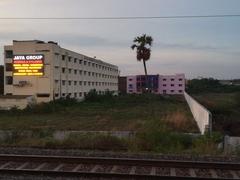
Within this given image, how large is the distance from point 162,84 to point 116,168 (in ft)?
421

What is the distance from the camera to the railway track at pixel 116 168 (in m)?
11.7

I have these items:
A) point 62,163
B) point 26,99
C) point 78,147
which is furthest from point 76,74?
point 62,163

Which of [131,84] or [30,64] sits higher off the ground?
[30,64]

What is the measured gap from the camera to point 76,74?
79.8m

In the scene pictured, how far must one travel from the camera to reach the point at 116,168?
12.9m

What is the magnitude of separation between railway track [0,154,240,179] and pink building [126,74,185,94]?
123 meters

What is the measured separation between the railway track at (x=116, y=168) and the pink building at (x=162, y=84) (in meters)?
123

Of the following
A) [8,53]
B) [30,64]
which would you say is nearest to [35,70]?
[30,64]

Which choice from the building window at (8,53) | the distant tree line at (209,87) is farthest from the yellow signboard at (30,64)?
the distant tree line at (209,87)

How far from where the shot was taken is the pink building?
452 ft

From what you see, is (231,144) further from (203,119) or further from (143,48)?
(143,48)

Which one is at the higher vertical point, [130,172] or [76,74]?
[76,74]

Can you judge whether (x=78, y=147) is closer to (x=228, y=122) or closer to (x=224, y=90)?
(x=228, y=122)

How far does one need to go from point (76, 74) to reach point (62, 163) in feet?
219
